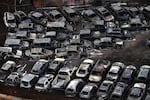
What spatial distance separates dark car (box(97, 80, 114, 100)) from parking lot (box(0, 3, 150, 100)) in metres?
0.19

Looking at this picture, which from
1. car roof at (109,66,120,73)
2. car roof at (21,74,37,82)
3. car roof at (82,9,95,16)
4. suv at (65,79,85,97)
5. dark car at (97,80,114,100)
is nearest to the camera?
dark car at (97,80,114,100)

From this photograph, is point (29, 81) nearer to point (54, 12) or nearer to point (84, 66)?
point (84, 66)

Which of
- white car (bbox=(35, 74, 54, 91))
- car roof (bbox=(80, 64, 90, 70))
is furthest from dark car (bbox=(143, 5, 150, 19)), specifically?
white car (bbox=(35, 74, 54, 91))

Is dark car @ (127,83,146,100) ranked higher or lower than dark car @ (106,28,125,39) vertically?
lower

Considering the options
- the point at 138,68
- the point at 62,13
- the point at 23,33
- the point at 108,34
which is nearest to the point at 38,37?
the point at 23,33

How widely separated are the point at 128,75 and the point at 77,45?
618 centimetres

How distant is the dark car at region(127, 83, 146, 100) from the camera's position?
79.4ft

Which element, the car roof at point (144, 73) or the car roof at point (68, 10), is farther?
the car roof at point (68, 10)

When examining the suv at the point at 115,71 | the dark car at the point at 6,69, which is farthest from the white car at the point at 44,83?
the suv at the point at 115,71

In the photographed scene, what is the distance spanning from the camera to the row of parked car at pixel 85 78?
25156mm

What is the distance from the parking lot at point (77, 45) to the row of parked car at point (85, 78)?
67mm

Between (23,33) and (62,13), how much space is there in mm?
4181

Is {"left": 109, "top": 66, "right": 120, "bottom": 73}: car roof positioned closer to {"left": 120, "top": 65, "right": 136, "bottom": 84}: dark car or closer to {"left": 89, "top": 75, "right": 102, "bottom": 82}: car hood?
{"left": 120, "top": 65, "right": 136, "bottom": 84}: dark car

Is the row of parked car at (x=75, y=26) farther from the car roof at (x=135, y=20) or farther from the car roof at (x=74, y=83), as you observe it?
the car roof at (x=74, y=83)
